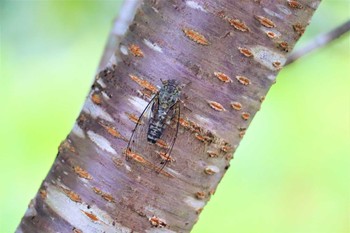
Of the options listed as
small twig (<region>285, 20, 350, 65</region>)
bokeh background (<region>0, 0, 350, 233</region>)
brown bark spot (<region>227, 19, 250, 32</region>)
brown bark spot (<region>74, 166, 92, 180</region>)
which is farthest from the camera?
bokeh background (<region>0, 0, 350, 233</region>)

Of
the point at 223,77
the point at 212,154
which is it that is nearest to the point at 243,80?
the point at 223,77

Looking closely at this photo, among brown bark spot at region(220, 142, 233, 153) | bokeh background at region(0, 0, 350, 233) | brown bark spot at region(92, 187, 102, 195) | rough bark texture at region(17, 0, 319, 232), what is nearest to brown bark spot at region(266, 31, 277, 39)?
rough bark texture at region(17, 0, 319, 232)

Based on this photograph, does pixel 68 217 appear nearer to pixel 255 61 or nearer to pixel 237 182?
pixel 255 61

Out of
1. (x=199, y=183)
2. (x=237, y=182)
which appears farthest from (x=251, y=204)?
(x=199, y=183)

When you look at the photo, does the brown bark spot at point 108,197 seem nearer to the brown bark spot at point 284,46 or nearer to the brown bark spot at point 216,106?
the brown bark spot at point 216,106

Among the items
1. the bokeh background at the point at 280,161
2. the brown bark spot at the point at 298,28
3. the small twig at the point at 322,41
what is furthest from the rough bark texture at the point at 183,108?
the bokeh background at the point at 280,161

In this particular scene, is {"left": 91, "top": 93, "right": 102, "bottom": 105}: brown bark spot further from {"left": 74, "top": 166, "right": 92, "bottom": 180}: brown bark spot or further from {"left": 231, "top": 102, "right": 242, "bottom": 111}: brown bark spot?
{"left": 231, "top": 102, "right": 242, "bottom": 111}: brown bark spot

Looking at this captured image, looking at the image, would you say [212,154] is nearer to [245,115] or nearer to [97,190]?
[245,115]
